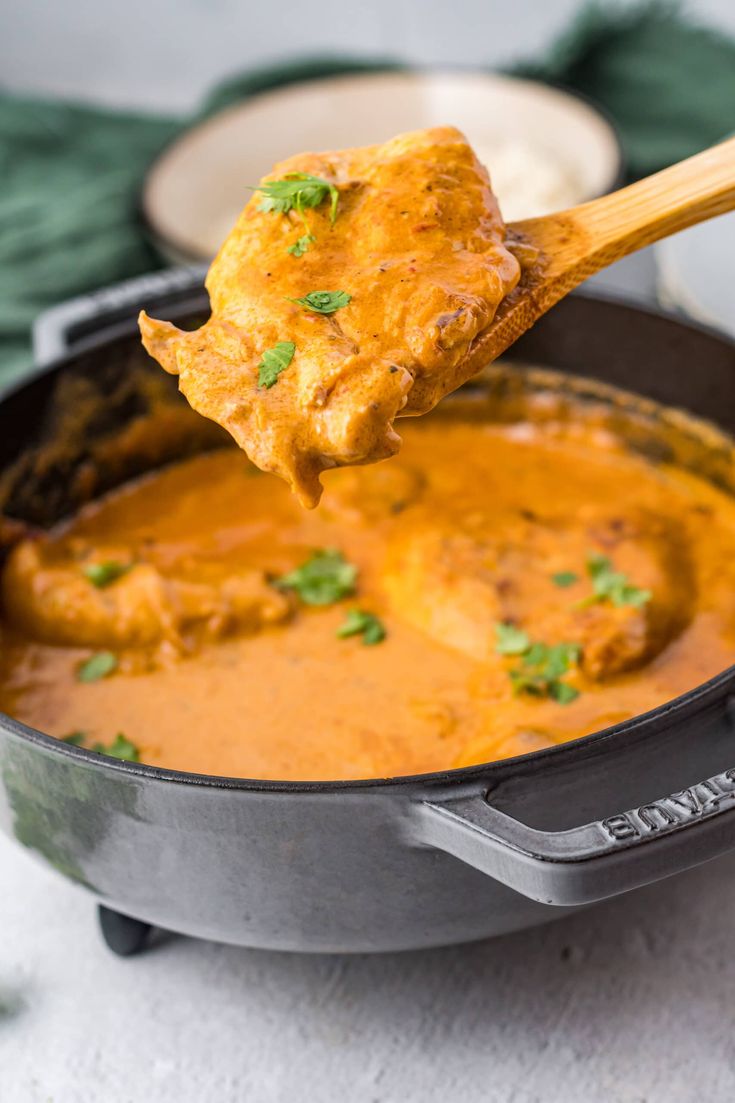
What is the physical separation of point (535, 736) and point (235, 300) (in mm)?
866

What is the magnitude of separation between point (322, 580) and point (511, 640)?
0.44 meters

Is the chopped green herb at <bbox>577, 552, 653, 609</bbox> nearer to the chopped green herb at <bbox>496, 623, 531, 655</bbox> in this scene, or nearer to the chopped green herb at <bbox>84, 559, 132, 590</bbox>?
the chopped green herb at <bbox>496, 623, 531, 655</bbox>

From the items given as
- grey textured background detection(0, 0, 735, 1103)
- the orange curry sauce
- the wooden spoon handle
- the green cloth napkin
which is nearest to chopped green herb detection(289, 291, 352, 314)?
the wooden spoon handle

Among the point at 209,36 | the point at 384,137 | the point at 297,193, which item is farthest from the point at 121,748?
the point at 209,36

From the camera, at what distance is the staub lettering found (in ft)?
5.05

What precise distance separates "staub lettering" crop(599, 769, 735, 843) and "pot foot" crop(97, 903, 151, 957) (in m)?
0.95

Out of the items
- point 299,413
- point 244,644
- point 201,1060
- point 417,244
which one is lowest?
point 201,1060

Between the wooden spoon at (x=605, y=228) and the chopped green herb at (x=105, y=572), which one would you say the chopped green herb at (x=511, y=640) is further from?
the chopped green herb at (x=105, y=572)

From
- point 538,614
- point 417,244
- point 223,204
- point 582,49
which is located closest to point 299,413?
point 417,244

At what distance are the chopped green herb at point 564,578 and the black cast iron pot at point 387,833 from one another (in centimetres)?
77

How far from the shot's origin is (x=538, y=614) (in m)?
2.51

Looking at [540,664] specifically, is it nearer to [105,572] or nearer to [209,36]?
[105,572]

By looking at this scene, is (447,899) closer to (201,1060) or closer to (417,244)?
(201,1060)

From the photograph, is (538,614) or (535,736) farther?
(538,614)
